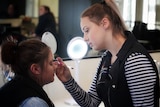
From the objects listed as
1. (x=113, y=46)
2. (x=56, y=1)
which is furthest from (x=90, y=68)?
(x=113, y=46)

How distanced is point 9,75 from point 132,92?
0.81 metres

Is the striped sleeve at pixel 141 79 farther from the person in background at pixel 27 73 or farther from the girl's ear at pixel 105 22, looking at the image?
the person in background at pixel 27 73

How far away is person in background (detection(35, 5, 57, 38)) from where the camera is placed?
2160 millimetres

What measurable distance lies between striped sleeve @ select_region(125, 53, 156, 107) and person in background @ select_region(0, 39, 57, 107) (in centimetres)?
37

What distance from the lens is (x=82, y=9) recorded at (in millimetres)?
2488

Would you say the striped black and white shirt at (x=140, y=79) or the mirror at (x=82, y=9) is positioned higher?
the mirror at (x=82, y=9)

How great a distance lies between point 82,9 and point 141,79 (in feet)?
4.53

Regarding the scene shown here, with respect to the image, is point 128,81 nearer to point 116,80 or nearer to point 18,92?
point 116,80

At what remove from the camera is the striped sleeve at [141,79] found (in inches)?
48.5

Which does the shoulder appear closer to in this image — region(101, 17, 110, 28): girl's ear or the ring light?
region(101, 17, 110, 28): girl's ear

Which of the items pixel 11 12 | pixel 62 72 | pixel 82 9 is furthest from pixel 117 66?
pixel 82 9

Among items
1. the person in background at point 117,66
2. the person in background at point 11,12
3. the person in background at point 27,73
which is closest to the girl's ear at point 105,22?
the person in background at point 117,66

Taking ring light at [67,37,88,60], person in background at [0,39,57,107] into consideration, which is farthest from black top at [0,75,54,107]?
ring light at [67,37,88,60]

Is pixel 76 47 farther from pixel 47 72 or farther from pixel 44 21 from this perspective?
pixel 47 72
